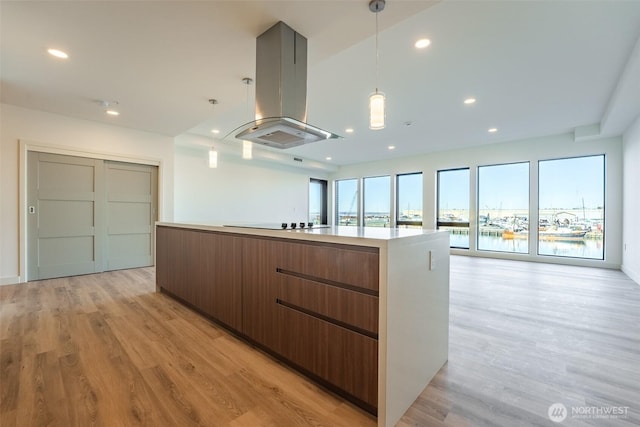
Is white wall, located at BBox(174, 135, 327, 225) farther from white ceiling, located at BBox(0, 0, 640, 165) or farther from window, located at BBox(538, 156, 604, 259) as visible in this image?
window, located at BBox(538, 156, 604, 259)

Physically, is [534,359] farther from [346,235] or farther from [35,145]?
[35,145]

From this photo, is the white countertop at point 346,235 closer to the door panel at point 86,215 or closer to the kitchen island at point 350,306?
the kitchen island at point 350,306

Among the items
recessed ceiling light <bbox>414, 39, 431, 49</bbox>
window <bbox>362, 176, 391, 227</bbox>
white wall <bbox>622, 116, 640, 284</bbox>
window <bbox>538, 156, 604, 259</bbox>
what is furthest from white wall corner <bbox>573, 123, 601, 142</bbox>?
recessed ceiling light <bbox>414, 39, 431, 49</bbox>

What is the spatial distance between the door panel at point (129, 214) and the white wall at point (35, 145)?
0.27 m

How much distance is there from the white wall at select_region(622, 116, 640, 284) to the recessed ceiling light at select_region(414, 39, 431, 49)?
4.17 meters

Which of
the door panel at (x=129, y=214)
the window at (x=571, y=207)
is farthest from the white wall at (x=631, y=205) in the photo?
the door panel at (x=129, y=214)

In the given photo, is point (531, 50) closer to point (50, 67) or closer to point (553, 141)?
point (553, 141)

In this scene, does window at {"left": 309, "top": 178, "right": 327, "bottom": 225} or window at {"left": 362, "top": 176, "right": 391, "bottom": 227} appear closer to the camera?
window at {"left": 362, "top": 176, "right": 391, "bottom": 227}

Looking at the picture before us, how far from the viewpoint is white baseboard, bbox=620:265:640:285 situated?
420 cm

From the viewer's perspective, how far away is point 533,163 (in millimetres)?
6156

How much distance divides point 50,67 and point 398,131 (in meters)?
5.34

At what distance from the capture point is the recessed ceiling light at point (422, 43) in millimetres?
2622

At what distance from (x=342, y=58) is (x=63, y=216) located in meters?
4.94

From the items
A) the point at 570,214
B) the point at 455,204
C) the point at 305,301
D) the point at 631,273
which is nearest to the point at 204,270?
the point at 305,301
